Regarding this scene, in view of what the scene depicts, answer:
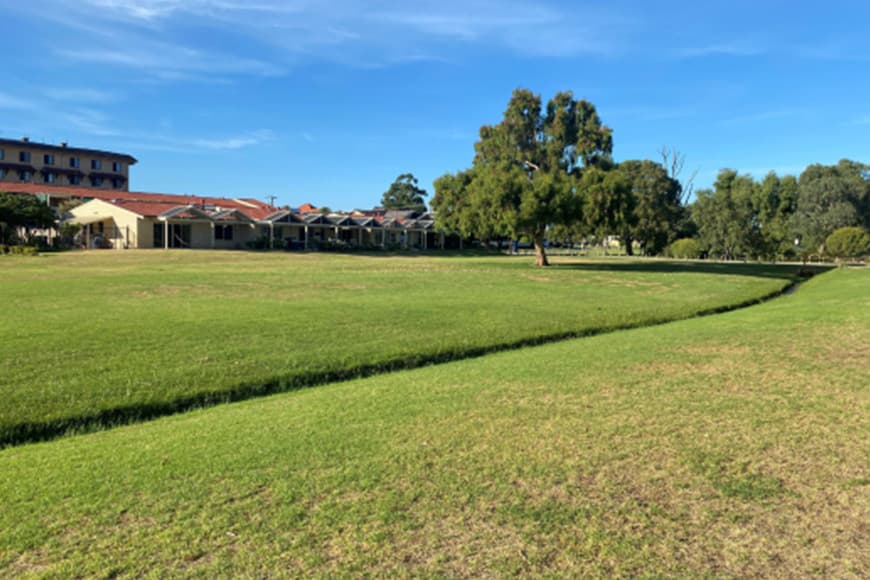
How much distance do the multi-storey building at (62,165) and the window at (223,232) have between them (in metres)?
31.7

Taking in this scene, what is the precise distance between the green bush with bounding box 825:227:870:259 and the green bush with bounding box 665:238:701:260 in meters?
11.5

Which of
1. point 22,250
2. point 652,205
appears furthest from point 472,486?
point 652,205

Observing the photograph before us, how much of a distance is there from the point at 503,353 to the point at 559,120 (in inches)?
2316

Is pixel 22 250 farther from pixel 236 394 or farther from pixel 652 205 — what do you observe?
pixel 652 205

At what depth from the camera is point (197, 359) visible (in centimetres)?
1058

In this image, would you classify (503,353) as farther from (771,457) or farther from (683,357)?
(771,457)

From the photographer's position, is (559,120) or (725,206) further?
(559,120)

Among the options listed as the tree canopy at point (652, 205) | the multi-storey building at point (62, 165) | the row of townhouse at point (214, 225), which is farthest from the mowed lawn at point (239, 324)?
the multi-storey building at point (62, 165)

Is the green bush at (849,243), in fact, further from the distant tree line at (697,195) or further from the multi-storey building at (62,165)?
the multi-storey building at (62,165)

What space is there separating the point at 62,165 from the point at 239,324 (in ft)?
247

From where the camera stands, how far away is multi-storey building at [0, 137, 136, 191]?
70875 millimetres

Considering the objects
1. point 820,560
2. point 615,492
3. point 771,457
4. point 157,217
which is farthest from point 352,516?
point 157,217

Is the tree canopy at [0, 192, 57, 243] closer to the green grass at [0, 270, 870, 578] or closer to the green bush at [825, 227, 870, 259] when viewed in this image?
the green grass at [0, 270, 870, 578]

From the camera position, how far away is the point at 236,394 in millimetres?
9219
